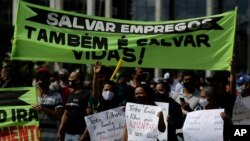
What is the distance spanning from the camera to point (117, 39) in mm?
10320

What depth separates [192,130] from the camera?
8.68 meters

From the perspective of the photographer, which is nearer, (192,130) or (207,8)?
(192,130)

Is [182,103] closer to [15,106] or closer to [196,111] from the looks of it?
[196,111]

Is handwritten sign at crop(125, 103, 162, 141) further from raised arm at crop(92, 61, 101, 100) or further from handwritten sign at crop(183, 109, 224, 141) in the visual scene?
raised arm at crop(92, 61, 101, 100)

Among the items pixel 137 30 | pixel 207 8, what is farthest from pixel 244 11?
pixel 137 30

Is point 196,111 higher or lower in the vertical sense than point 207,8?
lower

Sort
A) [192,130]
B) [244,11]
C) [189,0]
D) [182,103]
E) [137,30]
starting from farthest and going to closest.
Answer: [189,0], [244,11], [137,30], [182,103], [192,130]

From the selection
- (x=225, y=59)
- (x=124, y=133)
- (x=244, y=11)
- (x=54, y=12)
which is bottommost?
(x=124, y=133)

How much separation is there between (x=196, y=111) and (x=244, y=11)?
165 ft

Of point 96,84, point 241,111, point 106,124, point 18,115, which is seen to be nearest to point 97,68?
point 96,84

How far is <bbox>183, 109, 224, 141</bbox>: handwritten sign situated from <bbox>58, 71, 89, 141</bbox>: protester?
162 cm

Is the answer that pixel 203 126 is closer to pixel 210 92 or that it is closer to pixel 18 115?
pixel 210 92

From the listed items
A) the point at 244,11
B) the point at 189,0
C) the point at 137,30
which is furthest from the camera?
the point at 189,0

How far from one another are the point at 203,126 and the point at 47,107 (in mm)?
2686
